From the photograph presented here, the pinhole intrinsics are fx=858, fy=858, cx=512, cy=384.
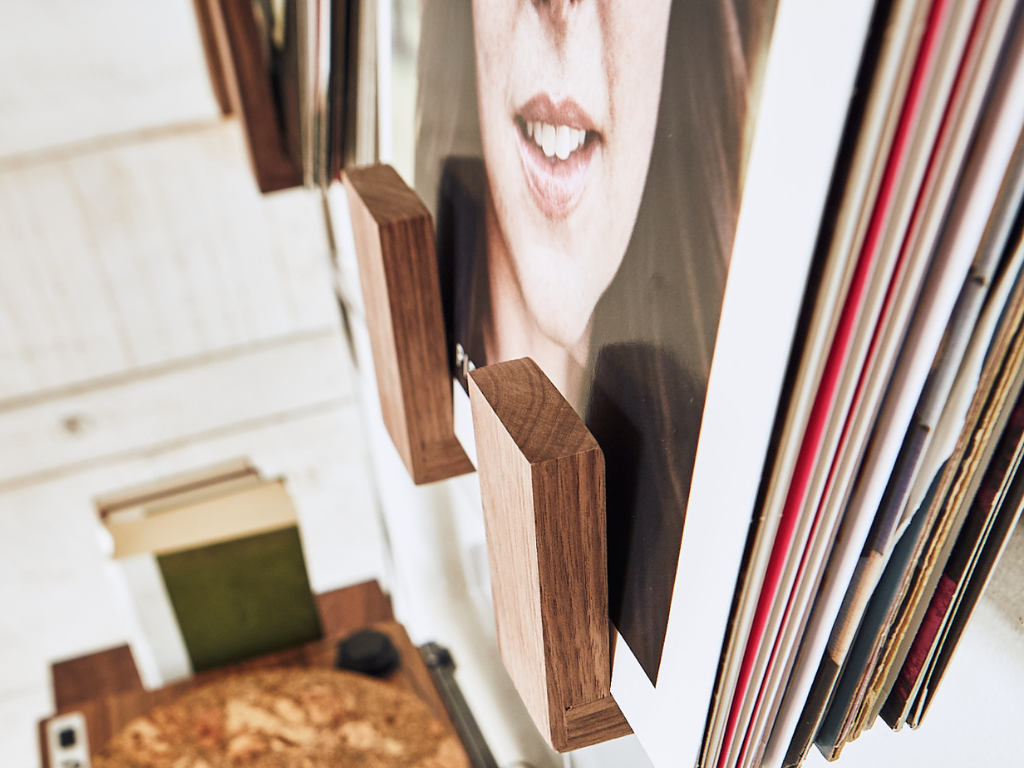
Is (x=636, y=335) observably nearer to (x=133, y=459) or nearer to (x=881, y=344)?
(x=881, y=344)

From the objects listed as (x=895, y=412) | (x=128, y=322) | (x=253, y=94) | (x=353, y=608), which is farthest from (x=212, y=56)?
(x=895, y=412)

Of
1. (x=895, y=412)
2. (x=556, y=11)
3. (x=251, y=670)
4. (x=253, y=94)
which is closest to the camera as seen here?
(x=895, y=412)

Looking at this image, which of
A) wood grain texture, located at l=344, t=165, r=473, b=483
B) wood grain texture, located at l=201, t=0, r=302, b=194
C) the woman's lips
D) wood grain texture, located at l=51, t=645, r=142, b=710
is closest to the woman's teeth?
the woman's lips

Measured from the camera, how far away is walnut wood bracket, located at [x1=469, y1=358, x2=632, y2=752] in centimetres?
35

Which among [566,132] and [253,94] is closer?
[566,132]

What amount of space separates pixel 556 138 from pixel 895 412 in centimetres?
19

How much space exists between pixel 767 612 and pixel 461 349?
1.01 feet

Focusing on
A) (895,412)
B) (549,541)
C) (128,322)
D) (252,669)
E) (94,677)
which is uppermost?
(895,412)

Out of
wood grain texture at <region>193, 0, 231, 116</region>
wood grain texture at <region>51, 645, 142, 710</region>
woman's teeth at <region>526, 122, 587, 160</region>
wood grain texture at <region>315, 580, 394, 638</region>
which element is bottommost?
wood grain texture at <region>51, 645, 142, 710</region>

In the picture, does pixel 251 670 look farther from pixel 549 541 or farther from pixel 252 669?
A: pixel 549 541

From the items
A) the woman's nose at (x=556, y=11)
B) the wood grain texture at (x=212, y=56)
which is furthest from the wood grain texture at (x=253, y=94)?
the woman's nose at (x=556, y=11)

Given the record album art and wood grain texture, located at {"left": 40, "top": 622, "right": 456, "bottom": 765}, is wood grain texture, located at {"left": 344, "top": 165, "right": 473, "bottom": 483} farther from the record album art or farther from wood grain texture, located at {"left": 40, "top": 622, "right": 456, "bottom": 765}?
wood grain texture, located at {"left": 40, "top": 622, "right": 456, "bottom": 765}

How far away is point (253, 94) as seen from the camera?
39.3 inches

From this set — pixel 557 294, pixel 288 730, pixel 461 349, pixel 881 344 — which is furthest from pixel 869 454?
pixel 288 730
